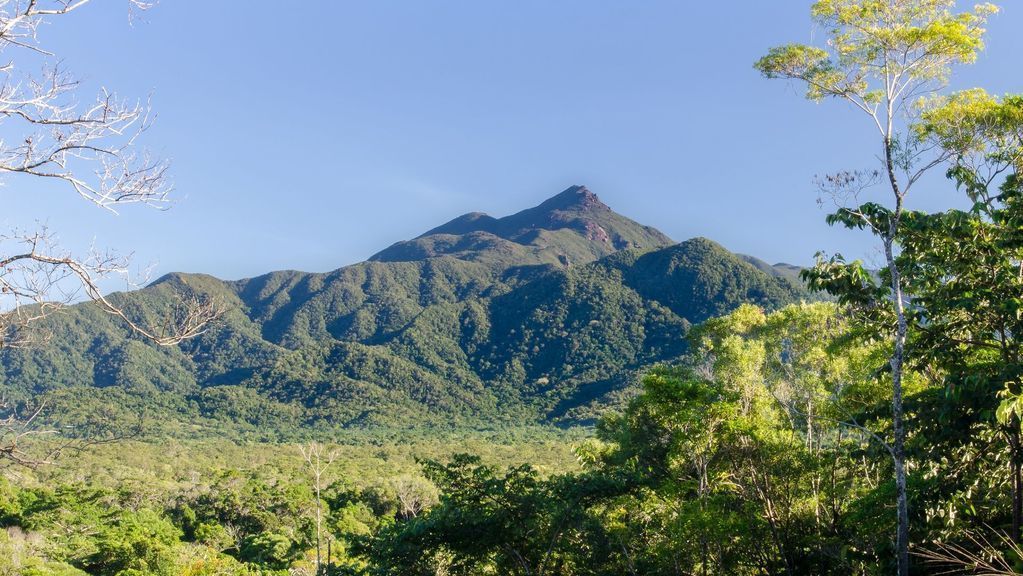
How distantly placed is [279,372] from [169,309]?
134 m

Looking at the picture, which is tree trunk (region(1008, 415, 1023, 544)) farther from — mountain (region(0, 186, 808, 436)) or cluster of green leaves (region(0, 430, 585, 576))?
mountain (region(0, 186, 808, 436))

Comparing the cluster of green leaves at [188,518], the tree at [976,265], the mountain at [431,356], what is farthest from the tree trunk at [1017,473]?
the mountain at [431,356]

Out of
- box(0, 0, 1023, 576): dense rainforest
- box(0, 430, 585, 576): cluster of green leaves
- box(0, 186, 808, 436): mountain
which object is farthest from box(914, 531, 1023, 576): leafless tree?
box(0, 186, 808, 436): mountain

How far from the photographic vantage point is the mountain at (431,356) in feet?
367

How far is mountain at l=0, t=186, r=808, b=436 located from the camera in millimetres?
111812

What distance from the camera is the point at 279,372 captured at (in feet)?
424

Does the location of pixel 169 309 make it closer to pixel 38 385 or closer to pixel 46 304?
pixel 46 304

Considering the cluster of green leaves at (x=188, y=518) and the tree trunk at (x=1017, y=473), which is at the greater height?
the tree trunk at (x=1017, y=473)

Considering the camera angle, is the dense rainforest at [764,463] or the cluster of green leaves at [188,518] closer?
the dense rainforest at [764,463]

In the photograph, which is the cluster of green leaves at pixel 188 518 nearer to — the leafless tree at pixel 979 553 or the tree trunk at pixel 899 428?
the tree trunk at pixel 899 428

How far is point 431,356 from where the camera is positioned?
459 feet

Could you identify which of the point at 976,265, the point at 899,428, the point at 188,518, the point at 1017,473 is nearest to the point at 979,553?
the point at 1017,473

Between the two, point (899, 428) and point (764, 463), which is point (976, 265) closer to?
point (899, 428)

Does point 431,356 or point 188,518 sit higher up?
point 431,356
